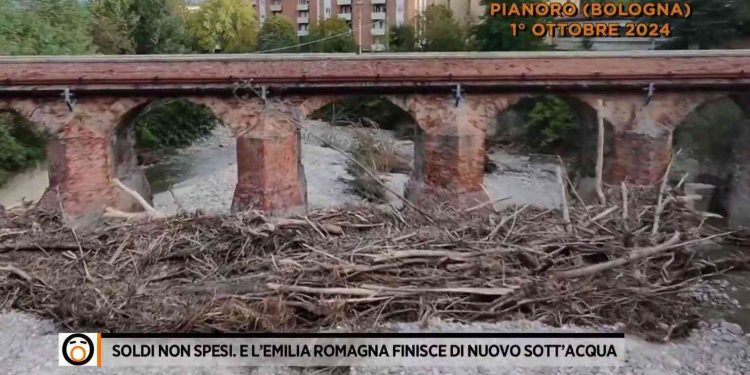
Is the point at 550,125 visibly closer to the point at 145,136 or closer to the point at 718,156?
the point at 718,156

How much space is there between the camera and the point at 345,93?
16.9 metres

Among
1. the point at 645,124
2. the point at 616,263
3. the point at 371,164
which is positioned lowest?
the point at 616,263

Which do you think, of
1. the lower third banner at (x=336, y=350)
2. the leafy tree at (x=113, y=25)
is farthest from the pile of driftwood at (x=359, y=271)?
the leafy tree at (x=113, y=25)

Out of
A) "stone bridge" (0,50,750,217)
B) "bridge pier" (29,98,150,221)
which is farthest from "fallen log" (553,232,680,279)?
"bridge pier" (29,98,150,221)

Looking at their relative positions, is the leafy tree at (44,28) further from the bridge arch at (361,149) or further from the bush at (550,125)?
the bush at (550,125)

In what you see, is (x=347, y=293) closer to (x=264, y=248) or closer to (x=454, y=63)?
(x=264, y=248)

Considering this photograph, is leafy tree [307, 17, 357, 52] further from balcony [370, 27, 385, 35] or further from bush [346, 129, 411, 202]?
bush [346, 129, 411, 202]

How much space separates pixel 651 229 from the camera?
42.3ft

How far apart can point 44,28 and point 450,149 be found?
45.0ft

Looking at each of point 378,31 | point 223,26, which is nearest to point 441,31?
point 378,31

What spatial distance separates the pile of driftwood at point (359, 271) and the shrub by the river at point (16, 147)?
27.1 feet

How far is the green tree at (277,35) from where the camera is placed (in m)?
39.0

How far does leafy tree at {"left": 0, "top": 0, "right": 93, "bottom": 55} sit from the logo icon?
13438 mm

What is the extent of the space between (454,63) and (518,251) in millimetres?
6682
